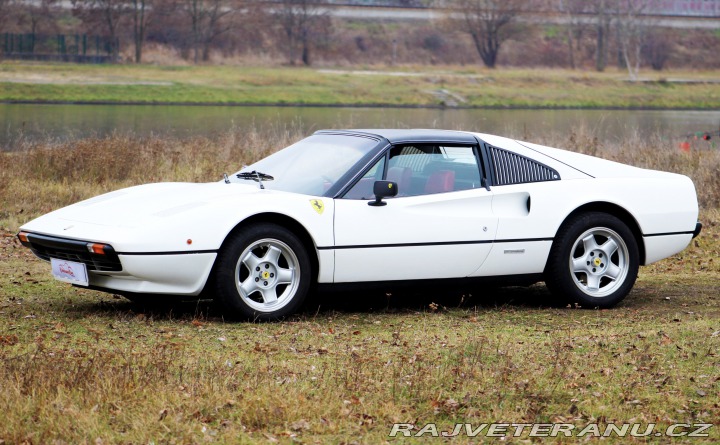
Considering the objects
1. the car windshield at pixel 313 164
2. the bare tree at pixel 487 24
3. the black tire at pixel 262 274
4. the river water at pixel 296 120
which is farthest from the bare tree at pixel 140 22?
the black tire at pixel 262 274

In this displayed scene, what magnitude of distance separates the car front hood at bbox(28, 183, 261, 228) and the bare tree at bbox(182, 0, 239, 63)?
59.0 metres

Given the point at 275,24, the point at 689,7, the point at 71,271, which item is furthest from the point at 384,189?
the point at 689,7

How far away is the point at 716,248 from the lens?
12055mm

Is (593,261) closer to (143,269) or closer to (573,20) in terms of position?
(143,269)

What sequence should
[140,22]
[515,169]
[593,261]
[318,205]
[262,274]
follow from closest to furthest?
1. [262,274]
2. [318,205]
3. [515,169]
4. [593,261]
5. [140,22]

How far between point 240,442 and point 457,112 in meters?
44.6

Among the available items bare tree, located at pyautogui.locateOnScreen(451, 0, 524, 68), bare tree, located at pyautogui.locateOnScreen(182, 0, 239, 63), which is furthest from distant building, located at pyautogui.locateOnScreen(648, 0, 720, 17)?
bare tree, located at pyautogui.locateOnScreen(182, 0, 239, 63)

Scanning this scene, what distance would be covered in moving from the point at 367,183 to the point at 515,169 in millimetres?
1266

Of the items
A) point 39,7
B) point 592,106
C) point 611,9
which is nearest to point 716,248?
point 592,106

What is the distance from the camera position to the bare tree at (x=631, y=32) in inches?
3036

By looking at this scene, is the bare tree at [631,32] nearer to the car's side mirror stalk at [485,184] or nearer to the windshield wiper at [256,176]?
the car's side mirror stalk at [485,184]

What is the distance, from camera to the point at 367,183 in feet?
26.4

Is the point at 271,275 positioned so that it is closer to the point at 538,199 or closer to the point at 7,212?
the point at 538,199

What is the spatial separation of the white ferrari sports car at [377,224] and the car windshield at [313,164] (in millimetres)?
17
